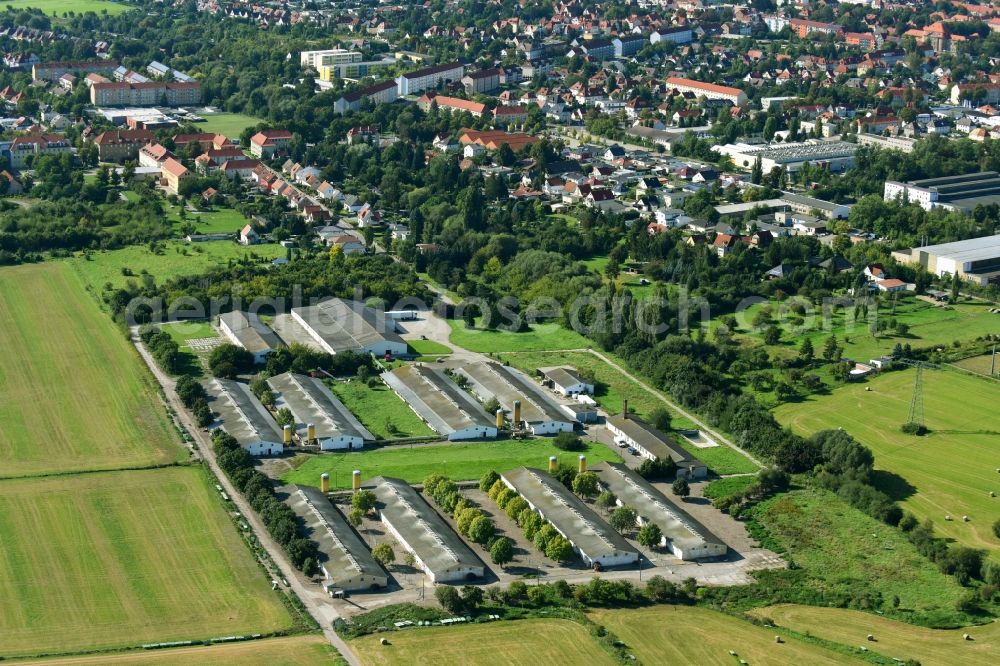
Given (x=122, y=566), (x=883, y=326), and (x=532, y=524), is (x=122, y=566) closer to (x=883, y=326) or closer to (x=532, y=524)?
(x=532, y=524)

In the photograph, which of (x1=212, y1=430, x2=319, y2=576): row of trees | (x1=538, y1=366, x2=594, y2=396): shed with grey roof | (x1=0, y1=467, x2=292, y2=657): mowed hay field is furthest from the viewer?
(x1=538, y1=366, x2=594, y2=396): shed with grey roof

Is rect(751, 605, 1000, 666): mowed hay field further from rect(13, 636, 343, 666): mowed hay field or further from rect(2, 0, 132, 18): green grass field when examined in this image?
rect(2, 0, 132, 18): green grass field

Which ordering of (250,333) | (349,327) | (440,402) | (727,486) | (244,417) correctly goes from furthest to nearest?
(349,327) → (250,333) → (440,402) → (244,417) → (727,486)

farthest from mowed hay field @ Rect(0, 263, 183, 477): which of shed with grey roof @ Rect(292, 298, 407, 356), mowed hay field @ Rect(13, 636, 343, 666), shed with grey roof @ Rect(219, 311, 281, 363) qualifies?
mowed hay field @ Rect(13, 636, 343, 666)

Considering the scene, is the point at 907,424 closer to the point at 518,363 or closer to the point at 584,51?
the point at 518,363

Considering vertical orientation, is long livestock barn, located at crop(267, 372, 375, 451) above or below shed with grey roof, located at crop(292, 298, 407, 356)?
below

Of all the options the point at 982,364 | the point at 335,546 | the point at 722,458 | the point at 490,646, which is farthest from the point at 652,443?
the point at 982,364
